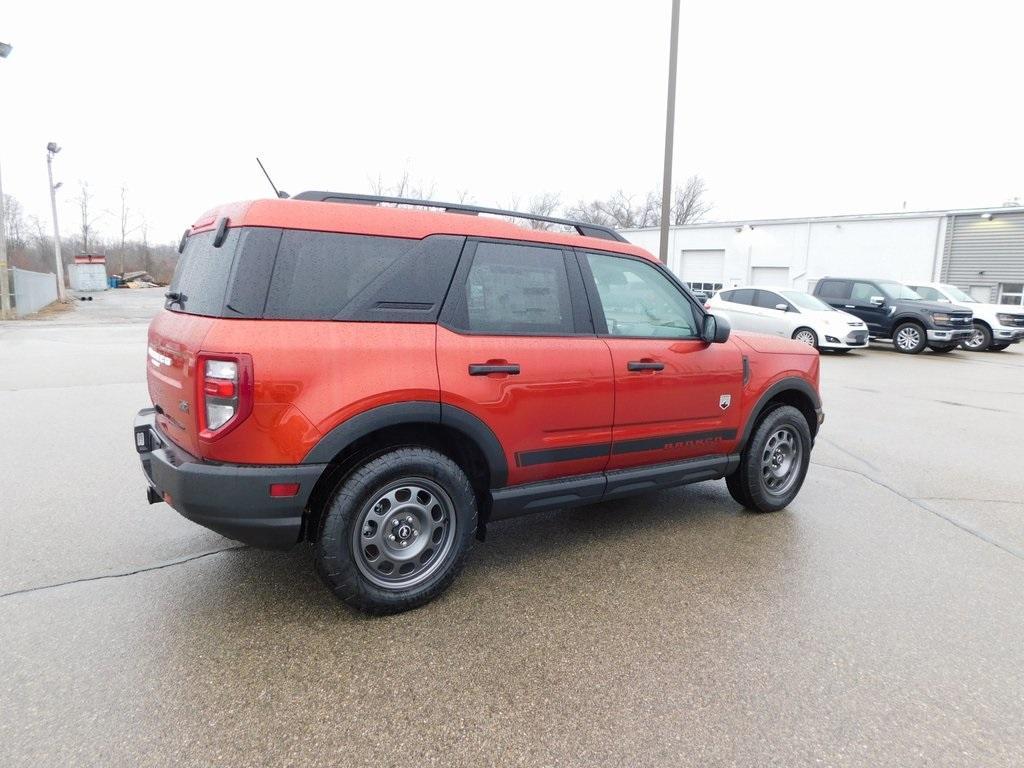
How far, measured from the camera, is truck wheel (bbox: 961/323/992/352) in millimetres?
17719

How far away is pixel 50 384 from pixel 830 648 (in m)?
10.5

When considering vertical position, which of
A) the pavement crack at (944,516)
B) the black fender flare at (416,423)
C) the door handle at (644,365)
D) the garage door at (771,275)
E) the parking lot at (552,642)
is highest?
the garage door at (771,275)

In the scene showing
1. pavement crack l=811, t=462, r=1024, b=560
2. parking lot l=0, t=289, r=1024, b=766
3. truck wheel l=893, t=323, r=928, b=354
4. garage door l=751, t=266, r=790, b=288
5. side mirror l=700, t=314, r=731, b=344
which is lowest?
pavement crack l=811, t=462, r=1024, b=560

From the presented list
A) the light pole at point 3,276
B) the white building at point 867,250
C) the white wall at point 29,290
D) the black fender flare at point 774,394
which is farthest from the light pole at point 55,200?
the black fender flare at point 774,394

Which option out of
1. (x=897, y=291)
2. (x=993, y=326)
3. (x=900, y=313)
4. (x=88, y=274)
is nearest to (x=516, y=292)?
(x=900, y=313)

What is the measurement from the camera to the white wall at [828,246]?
27328 millimetres

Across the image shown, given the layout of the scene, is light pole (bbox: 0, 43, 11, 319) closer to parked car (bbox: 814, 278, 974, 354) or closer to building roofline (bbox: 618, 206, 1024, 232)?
parked car (bbox: 814, 278, 974, 354)

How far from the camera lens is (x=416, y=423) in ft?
9.84

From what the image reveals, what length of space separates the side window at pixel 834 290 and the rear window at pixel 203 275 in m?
18.0

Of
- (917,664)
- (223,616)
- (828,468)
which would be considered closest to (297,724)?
(223,616)

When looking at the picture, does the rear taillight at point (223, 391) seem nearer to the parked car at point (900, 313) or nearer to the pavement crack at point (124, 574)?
the pavement crack at point (124, 574)

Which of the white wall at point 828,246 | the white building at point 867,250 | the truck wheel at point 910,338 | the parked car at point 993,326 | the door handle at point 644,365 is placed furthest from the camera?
the white wall at point 828,246

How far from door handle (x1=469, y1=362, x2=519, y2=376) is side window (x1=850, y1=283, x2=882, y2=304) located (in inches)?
681

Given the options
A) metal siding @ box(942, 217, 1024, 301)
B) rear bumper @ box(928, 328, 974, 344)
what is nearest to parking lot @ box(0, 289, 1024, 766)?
rear bumper @ box(928, 328, 974, 344)
